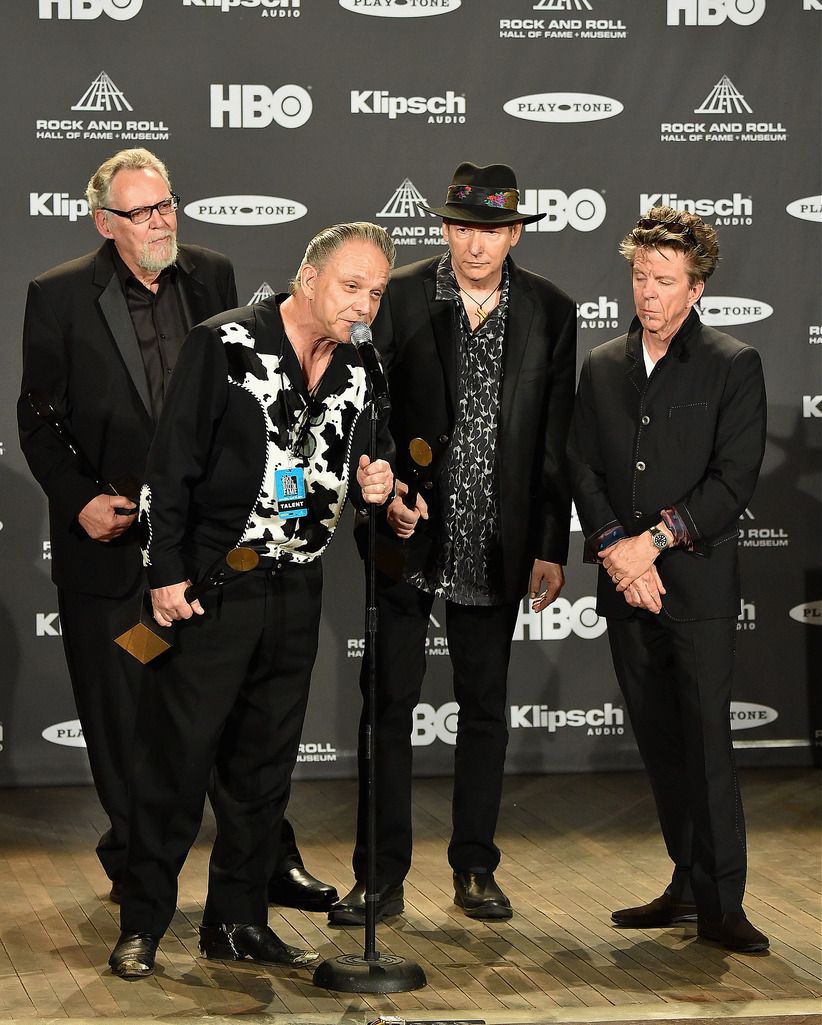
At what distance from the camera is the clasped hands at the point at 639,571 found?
4.04 meters

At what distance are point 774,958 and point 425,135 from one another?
10.9 ft

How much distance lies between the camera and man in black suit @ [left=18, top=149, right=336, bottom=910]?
4.29 m

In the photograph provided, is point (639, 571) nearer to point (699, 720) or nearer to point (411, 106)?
point (699, 720)

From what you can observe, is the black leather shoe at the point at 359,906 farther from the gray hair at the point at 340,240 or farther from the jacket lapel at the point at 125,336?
the gray hair at the point at 340,240

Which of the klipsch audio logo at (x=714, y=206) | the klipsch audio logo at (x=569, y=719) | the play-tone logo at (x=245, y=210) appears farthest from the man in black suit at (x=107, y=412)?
the klipsch audio logo at (x=714, y=206)

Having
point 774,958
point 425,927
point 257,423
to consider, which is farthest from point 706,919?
point 257,423

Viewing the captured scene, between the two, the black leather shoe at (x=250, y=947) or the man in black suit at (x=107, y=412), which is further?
the man in black suit at (x=107, y=412)

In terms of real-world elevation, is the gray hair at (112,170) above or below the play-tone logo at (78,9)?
below

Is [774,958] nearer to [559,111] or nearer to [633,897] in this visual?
[633,897]

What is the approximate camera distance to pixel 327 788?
19.1 feet

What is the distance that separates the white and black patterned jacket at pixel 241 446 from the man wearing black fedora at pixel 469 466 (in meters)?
0.56

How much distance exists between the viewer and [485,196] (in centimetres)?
426

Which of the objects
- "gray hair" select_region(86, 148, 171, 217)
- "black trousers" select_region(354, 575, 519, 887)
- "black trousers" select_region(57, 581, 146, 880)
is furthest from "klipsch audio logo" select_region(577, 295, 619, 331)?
"black trousers" select_region(57, 581, 146, 880)

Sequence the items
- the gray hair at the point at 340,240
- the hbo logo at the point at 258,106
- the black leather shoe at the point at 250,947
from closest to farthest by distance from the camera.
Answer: the gray hair at the point at 340,240 → the black leather shoe at the point at 250,947 → the hbo logo at the point at 258,106
